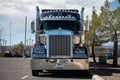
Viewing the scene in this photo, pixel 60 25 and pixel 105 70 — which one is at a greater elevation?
pixel 60 25

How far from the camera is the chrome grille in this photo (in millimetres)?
22047

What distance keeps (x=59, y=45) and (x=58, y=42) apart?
0.19 metres

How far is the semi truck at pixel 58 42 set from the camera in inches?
851

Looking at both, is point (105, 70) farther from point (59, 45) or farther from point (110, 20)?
point (59, 45)

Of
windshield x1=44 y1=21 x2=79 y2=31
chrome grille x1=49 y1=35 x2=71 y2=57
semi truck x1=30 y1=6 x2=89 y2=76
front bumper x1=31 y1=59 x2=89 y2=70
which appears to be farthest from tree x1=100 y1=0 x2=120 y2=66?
front bumper x1=31 y1=59 x2=89 y2=70

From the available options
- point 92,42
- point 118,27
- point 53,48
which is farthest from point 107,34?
point 53,48

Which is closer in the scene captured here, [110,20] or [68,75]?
→ [68,75]

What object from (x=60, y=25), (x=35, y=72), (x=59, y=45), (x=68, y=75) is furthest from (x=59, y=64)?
(x=60, y=25)

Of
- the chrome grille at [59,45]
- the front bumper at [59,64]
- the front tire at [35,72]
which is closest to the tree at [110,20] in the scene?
the chrome grille at [59,45]

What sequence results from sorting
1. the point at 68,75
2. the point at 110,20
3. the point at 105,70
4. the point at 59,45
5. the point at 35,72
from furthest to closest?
the point at 110,20
the point at 105,70
the point at 68,75
the point at 35,72
the point at 59,45

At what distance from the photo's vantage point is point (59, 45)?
72.8ft

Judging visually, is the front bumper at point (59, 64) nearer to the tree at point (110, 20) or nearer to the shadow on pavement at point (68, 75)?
the shadow on pavement at point (68, 75)

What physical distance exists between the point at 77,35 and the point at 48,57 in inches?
103

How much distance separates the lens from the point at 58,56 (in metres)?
21.9
